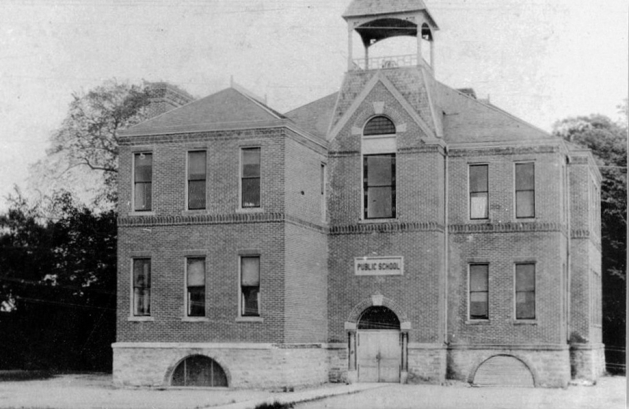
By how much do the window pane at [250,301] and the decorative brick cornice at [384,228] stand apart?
452cm

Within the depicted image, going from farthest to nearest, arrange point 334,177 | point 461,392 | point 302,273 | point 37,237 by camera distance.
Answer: point 37,237 → point 334,177 → point 302,273 → point 461,392

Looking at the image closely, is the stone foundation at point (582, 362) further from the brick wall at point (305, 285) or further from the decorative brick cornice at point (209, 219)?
the decorative brick cornice at point (209, 219)

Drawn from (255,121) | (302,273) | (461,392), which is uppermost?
(255,121)

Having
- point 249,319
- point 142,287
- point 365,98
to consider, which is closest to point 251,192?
point 249,319

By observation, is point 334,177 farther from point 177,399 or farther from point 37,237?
point 37,237

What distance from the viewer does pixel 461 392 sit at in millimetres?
28516

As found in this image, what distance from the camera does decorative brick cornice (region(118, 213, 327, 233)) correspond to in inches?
1150

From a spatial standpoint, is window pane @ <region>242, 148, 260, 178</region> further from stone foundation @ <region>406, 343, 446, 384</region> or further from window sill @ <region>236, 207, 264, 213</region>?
stone foundation @ <region>406, 343, 446, 384</region>

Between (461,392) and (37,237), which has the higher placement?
(37,237)

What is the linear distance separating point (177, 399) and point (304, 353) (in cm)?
560

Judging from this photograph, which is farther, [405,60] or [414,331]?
[405,60]

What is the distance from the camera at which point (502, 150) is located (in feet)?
106

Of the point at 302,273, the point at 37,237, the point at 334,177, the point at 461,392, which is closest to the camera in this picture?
the point at 461,392

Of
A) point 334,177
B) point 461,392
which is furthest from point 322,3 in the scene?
point 461,392
